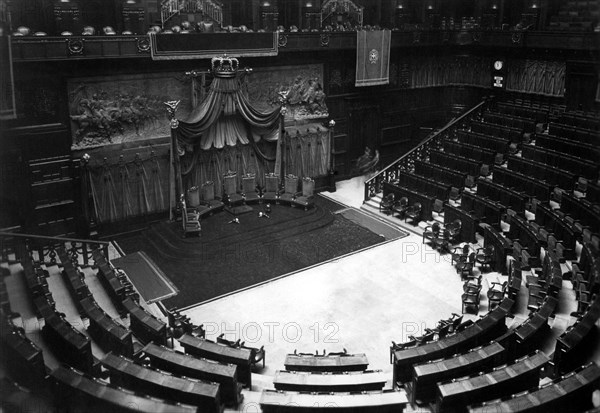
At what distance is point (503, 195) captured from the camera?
66.3ft

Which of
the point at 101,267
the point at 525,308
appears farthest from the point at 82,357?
the point at 525,308

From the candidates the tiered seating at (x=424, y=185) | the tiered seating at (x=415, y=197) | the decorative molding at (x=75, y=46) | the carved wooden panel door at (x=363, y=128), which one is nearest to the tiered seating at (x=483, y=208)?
the tiered seating at (x=424, y=185)

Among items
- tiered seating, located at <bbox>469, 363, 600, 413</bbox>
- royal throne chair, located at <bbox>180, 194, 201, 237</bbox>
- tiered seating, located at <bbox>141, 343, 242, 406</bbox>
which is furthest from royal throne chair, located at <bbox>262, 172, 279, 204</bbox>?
tiered seating, located at <bbox>469, 363, 600, 413</bbox>

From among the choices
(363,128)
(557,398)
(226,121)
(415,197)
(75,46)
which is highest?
(75,46)

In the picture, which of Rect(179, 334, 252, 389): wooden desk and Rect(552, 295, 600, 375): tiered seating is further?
Rect(179, 334, 252, 389): wooden desk

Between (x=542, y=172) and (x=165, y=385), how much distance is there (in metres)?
15.9

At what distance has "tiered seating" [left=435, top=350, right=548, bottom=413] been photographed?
1057cm

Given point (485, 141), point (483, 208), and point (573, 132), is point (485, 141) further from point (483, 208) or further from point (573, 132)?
point (483, 208)

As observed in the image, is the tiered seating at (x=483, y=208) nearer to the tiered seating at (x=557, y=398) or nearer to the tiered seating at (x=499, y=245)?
the tiered seating at (x=499, y=245)

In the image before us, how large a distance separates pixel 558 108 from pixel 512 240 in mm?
9316

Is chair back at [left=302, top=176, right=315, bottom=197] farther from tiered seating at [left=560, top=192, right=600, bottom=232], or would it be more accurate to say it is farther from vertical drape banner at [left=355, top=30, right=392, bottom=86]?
tiered seating at [left=560, top=192, right=600, bottom=232]

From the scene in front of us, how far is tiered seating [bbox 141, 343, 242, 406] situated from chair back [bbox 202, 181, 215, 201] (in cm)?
1144

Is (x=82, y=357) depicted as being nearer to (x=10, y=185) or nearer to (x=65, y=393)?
(x=65, y=393)

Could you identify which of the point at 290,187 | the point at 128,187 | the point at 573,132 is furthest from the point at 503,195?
the point at 128,187
